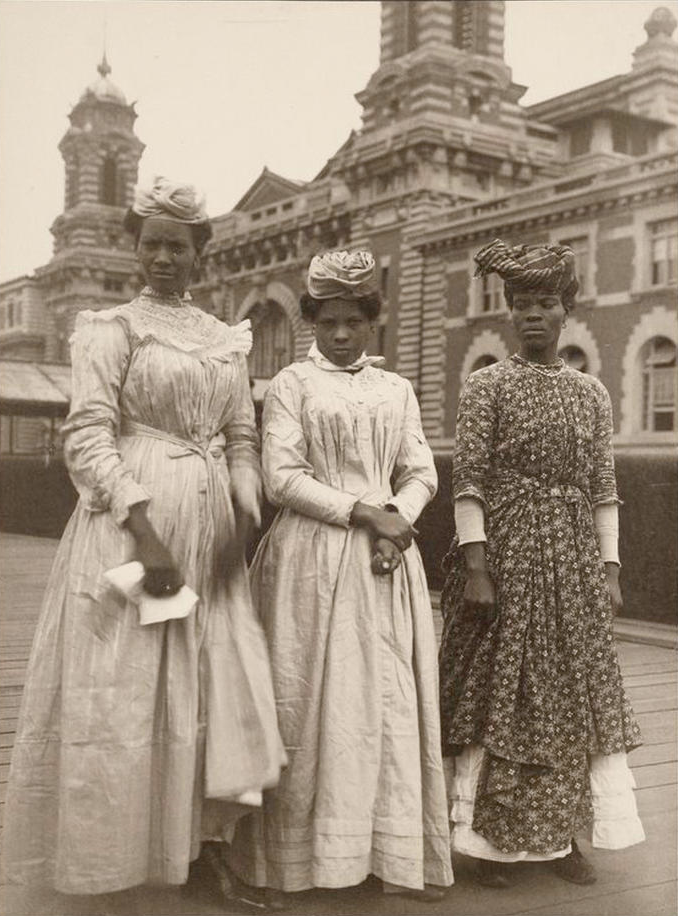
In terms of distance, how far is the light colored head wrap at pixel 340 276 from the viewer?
279cm

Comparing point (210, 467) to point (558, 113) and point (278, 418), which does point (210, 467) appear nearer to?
point (278, 418)

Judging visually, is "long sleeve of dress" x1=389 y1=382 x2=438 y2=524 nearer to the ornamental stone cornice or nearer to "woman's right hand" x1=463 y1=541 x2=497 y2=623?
"woman's right hand" x1=463 y1=541 x2=497 y2=623

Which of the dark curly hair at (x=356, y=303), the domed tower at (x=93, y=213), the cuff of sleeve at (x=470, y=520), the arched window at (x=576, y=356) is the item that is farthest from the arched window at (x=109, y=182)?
the arched window at (x=576, y=356)

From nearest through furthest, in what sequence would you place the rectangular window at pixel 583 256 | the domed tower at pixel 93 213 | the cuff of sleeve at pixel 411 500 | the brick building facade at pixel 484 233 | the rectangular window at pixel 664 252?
the cuff of sleeve at pixel 411 500 < the domed tower at pixel 93 213 < the brick building facade at pixel 484 233 < the rectangular window at pixel 664 252 < the rectangular window at pixel 583 256

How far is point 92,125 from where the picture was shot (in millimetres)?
3117

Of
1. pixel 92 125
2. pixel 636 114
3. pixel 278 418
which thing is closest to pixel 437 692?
pixel 278 418

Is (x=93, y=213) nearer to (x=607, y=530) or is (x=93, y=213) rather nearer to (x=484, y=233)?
(x=607, y=530)

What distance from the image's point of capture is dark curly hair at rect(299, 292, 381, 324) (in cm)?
284

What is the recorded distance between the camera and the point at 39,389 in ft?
16.2

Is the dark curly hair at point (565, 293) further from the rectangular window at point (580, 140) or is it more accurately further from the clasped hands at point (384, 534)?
the rectangular window at point (580, 140)

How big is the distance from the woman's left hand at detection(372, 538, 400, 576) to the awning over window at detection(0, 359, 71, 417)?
5.90 ft

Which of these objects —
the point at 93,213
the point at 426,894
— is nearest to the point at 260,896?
the point at 426,894

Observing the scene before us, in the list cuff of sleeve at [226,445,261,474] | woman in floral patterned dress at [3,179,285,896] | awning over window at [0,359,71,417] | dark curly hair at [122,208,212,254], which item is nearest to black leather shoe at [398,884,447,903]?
woman in floral patterned dress at [3,179,285,896]

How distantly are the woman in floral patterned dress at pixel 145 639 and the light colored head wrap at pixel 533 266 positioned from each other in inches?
33.5
